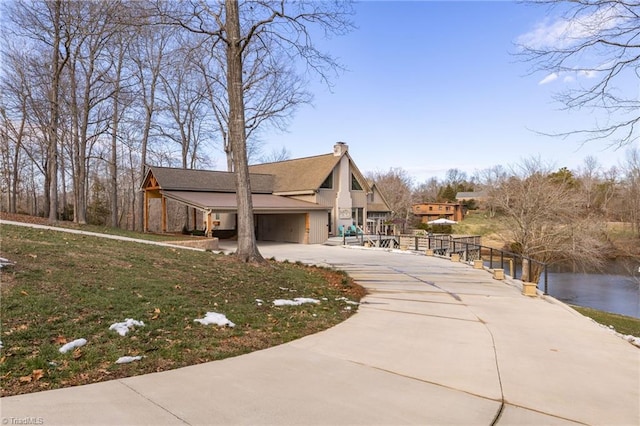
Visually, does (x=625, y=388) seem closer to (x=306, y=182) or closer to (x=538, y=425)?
(x=538, y=425)

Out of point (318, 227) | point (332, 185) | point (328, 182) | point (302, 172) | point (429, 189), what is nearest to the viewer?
point (318, 227)

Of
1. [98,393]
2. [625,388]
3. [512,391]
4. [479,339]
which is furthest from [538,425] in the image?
[98,393]

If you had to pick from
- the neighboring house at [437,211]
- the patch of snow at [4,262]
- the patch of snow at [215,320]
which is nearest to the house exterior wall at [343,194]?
the patch of snow at [4,262]

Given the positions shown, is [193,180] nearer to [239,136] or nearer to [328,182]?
[328,182]

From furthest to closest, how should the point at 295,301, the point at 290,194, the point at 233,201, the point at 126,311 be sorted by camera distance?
the point at 290,194, the point at 233,201, the point at 295,301, the point at 126,311

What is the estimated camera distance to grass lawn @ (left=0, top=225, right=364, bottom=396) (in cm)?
412

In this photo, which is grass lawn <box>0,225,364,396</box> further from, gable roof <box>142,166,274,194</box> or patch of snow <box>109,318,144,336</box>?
gable roof <box>142,166,274,194</box>

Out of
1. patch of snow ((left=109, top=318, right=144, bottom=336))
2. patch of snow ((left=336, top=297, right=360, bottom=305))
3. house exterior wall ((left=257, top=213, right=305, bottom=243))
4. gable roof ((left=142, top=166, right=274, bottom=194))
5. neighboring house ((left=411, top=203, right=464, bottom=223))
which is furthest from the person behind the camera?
neighboring house ((left=411, top=203, right=464, bottom=223))

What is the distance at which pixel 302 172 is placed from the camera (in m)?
31.7

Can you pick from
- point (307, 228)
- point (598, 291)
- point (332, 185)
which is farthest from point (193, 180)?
point (598, 291)

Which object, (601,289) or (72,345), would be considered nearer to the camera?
(72,345)

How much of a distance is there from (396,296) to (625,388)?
5428 mm

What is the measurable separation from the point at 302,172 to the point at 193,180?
8.32m

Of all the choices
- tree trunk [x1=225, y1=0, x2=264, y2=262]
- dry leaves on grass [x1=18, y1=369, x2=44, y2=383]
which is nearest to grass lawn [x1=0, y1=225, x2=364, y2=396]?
dry leaves on grass [x1=18, y1=369, x2=44, y2=383]
